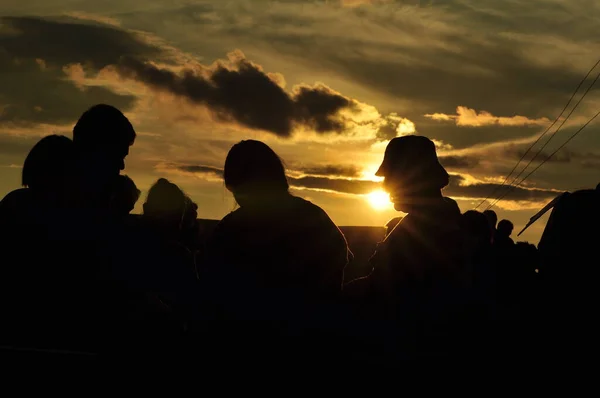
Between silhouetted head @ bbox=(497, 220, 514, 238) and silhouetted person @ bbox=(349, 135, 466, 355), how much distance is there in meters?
5.39

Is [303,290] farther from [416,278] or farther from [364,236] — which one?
[364,236]

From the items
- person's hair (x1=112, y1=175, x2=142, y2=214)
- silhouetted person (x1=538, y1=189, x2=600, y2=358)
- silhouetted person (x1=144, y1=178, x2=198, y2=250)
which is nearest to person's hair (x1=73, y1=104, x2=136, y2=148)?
person's hair (x1=112, y1=175, x2=142, y2=214)

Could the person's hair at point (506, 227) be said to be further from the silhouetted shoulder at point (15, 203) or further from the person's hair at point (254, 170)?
the silhouetted shoulder at point (15, 203)

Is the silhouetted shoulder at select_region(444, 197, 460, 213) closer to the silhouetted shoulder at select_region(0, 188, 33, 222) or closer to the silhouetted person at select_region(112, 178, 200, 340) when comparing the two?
the silhouetted person at select_region(112, 178, 200, 340)

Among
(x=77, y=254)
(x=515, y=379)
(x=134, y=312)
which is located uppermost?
(x=77, y=254)

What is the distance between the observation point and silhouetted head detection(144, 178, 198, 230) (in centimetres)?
675

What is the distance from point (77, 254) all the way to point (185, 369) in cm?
74

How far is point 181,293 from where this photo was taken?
4.04 m

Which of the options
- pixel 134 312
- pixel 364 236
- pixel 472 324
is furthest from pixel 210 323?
pixel 364 236

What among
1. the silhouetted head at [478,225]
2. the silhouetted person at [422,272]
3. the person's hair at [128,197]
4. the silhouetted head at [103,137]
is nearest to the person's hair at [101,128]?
the silhouetted head at [103,137]

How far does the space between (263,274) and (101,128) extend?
45.2 inches

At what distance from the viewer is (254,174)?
4.35m

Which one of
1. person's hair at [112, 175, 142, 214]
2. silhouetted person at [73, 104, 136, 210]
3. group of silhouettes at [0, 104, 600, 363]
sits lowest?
group of silhouettes at [0, 104, 600, 363]

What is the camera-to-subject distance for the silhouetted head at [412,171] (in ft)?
16.3
